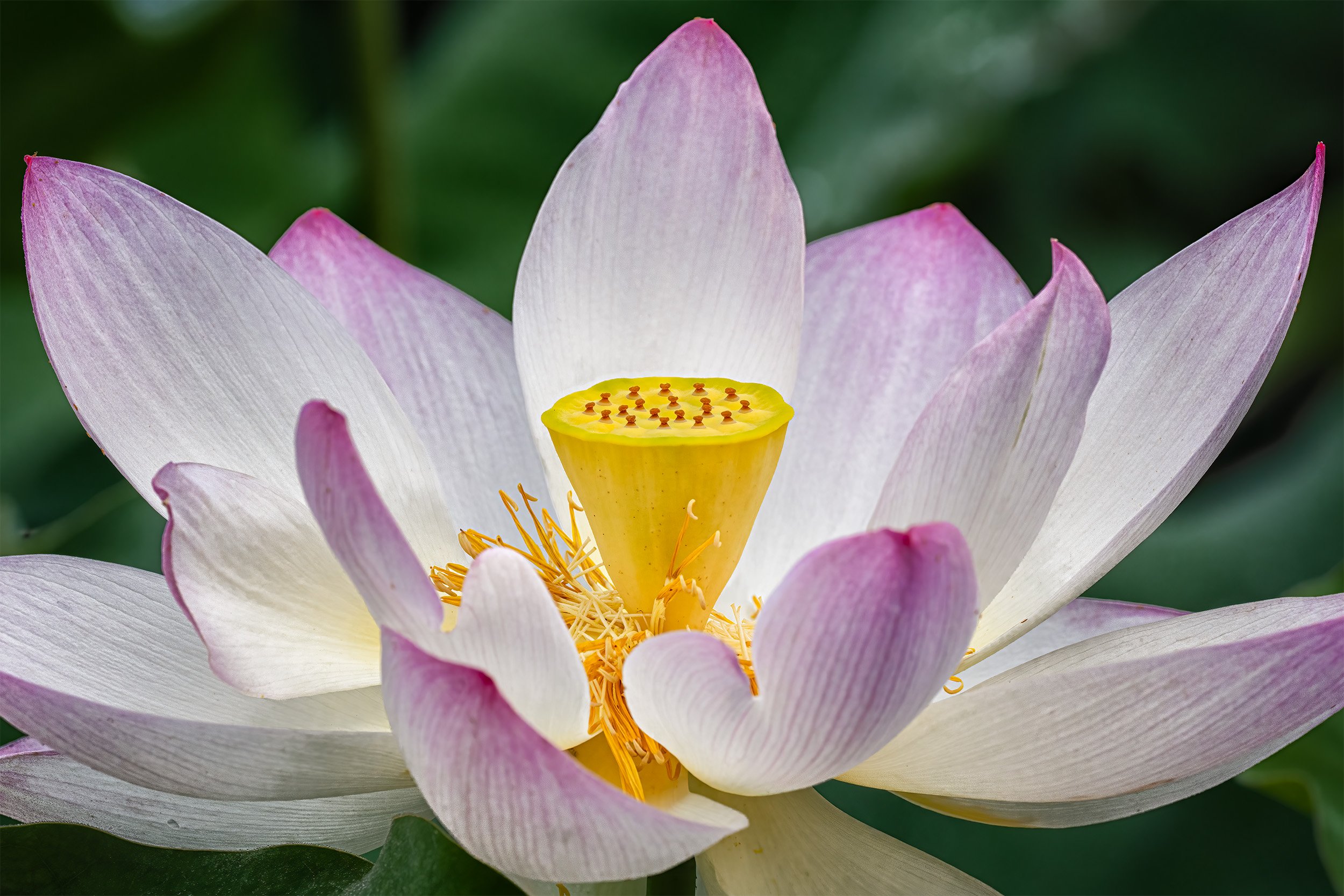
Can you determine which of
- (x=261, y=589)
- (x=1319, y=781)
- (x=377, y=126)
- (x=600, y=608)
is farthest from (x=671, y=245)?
(x=377, y=126)

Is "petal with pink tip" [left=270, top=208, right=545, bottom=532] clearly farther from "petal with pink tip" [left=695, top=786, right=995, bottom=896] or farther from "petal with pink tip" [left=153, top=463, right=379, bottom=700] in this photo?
"petal with pink tip" [left=695, top=786, right=995, bottom=896]

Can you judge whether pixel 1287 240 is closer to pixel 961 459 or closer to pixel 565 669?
pixel 961 459

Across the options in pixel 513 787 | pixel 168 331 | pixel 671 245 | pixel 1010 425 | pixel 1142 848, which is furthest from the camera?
pixel 1142 848

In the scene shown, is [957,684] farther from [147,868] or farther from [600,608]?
[147,868]

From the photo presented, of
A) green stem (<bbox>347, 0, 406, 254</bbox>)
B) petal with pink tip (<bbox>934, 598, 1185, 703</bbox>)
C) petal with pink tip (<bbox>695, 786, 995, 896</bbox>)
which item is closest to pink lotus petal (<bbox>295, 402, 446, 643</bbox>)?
petal with pink tip (<bbox>695, 786, 995, 896</bbox>)

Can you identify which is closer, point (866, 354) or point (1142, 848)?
point (866, 354)

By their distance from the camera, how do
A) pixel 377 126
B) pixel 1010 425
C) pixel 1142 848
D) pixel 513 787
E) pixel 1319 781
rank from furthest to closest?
pixel 377 126 < pixel 1142 848 < pixel 1319 781 < pixel 1010 425 < pixel 513 787

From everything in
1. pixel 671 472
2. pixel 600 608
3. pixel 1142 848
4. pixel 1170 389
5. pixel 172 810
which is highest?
pixel 1170 389
